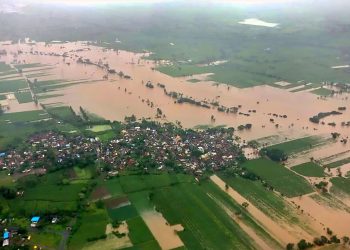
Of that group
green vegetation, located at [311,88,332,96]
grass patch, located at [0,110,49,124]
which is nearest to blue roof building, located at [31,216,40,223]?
grass patch, located at [0,110,49,124]

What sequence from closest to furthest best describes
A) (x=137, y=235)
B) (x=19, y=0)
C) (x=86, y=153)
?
(x=137, y=235) < (x=86, y=153) < (x=19, y=0)

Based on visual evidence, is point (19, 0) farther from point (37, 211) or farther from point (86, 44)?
point (37, 211)

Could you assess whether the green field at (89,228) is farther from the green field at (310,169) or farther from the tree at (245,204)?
the green field at (310,169)

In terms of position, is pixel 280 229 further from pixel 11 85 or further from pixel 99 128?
pixel 11 85

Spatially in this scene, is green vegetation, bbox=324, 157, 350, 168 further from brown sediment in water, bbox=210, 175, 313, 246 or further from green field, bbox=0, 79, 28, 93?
green field, bbox=0, 79, 28, 93

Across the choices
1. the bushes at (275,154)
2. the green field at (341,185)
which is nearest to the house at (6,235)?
the bushes at (275,154)

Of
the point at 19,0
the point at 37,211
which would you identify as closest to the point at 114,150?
the point at 37,211

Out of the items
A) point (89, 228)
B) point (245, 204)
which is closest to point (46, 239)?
point (89, 228)

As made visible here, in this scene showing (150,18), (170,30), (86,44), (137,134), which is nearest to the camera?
(137,134)
